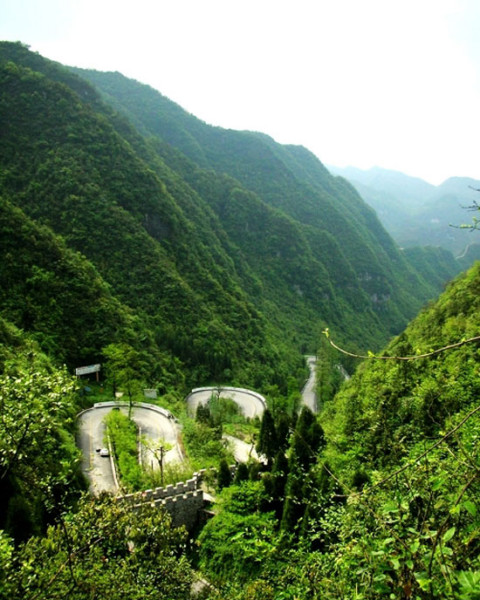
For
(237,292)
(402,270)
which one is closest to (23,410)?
(237,292)

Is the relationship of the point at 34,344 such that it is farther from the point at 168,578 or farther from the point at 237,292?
the point at 237,292

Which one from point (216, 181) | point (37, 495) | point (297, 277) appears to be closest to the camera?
point (37, 495)

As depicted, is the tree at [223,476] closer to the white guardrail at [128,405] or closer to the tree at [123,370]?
the tree at [123,370]

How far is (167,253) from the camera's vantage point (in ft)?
208

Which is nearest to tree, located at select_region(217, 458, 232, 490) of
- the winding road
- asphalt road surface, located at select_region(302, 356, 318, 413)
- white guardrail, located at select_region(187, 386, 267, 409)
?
the winding road

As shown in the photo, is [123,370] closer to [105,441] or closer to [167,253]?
[105,441]

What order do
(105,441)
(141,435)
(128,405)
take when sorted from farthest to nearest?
(128,405)
(141,435)
(105,441)

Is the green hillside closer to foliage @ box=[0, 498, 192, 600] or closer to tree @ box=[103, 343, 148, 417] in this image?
foliage @ box=[0, 498, 192, 600]

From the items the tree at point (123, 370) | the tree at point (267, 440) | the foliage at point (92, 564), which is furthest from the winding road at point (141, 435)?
the foliage at point (92, 564)

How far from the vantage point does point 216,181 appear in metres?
126

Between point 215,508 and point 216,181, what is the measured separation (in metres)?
120

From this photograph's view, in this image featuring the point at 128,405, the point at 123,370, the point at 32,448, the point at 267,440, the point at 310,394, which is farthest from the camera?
the point at 310,394

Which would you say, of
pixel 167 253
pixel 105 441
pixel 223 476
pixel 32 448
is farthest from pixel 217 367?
pixel 32 448

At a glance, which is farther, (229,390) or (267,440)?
(229,390)
